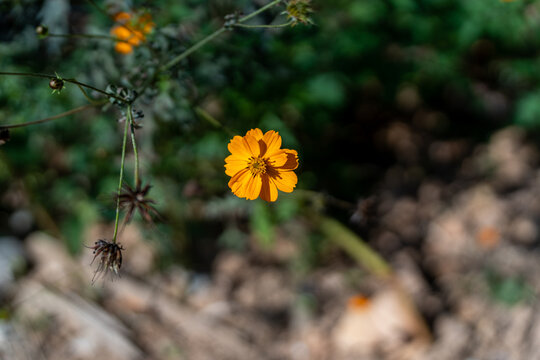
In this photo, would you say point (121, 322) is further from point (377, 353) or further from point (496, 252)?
point (496, 252)

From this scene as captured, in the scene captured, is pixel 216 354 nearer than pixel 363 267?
Yes

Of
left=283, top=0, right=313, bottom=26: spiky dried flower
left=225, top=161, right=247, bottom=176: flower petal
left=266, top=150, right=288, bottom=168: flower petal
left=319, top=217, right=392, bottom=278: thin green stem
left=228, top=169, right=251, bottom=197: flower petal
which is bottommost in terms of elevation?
left=228, top=169, right=251, bottom=197: flower petal

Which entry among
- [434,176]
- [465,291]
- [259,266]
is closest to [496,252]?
[465,291]

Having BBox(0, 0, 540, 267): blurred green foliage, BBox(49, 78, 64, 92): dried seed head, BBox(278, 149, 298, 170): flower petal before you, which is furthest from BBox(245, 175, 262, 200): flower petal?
BBox(49, 78, 64, 92): dried seed head

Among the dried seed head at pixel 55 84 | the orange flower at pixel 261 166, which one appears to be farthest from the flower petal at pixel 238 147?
the dried seed head at pixel 55 84

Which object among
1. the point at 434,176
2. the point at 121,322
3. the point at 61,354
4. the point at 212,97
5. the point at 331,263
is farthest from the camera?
the point at 434,176

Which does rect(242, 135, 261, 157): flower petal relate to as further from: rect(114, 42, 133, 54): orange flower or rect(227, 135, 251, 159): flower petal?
rect(114, 42, 133, 54): orange flower
